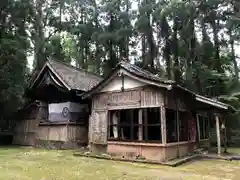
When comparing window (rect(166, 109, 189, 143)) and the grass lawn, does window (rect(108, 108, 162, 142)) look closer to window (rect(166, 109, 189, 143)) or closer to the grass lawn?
window (rect(166, 109, 189, 143))

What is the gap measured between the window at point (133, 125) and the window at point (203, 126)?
3736mm

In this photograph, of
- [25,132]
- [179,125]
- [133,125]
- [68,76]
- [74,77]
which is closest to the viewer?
[133,125]

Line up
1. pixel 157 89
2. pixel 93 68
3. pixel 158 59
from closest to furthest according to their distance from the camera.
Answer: pixel 157 89 < pixel 158 59 < pixel 93 68

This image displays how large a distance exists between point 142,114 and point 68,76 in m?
6.39

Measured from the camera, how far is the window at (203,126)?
16247 mm

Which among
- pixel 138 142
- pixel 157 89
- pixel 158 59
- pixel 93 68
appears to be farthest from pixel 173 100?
pixel 93 68

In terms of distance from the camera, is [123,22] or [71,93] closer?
[71,93]

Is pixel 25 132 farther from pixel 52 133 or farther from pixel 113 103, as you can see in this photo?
pixel 113 103

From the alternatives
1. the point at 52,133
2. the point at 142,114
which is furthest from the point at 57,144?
the point at 142,114

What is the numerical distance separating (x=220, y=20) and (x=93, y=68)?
13.7 m

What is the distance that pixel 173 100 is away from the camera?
11.7 metres

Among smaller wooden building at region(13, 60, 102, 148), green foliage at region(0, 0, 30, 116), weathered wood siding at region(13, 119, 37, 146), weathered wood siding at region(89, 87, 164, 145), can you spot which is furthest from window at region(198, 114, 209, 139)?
green foliage at region(0, 0, 30, 116)

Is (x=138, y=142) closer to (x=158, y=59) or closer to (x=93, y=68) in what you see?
(x=158, y=59)

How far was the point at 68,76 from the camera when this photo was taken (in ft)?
53.3
